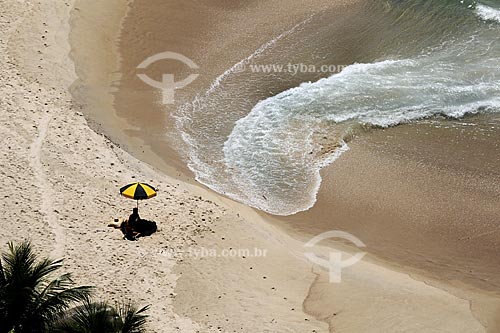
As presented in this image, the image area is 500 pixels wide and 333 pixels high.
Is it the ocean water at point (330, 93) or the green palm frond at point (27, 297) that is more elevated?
the ocean water at point (330, 93)

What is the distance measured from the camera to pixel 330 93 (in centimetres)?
3102

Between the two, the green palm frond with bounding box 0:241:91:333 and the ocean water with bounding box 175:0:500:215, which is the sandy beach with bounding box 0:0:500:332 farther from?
the green palm frond with bounding box 0:241:91:333

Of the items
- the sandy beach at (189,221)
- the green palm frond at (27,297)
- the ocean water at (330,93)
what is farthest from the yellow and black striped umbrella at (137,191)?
the green palm frond at (27,297)

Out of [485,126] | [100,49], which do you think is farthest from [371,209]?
[100,49]

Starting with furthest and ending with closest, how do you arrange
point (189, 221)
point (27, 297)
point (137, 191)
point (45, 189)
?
point (45, 189)
point (189, 221)
point (137, 191)
point (27, 297)

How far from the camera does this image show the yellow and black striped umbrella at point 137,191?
77.0ft

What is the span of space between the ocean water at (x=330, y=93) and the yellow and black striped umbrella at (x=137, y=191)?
308 cm

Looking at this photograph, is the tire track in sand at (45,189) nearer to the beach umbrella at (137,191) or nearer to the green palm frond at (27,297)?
the beach umbrella at (137,191)

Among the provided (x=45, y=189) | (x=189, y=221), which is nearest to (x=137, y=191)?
(x=189, y=221)

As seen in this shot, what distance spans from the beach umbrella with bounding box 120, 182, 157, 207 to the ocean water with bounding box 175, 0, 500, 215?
3.08m

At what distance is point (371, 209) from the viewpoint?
85.5 ft

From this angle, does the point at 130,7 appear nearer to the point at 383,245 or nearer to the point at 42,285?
the point at 383,245

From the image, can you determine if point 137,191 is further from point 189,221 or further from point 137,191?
point 189,221

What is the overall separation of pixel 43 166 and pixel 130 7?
1144 centimetres
